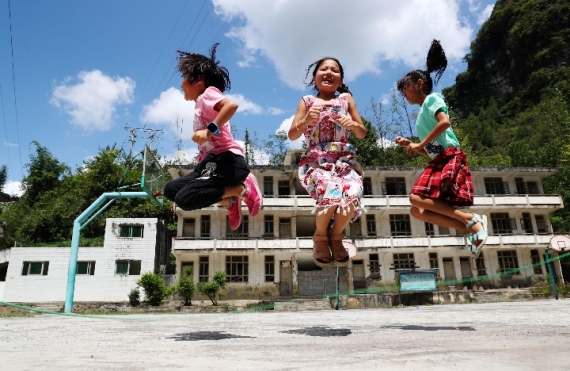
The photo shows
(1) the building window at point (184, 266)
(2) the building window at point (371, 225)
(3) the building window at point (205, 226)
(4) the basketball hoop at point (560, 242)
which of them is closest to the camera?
(4) the basketball hoop at point (560, 242)

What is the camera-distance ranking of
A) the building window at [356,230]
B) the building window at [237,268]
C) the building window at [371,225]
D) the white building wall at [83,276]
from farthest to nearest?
the building window at [371,225]
the building window at [356,230]
the building window at [237,268]
the white building wall at [83,276]

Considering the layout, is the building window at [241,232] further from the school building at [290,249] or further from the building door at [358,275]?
the building door at [358,275]

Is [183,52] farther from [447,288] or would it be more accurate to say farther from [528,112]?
[528,112]

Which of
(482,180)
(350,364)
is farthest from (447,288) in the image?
(350,364)

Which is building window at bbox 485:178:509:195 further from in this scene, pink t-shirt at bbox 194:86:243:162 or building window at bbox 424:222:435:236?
pink t-shirt at bbox 194:86:243:162

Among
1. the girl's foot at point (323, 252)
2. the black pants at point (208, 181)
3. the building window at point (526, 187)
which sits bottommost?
the girl's foot at point (323, 252)

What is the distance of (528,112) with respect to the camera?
172ft

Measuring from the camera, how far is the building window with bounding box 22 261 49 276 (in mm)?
25812

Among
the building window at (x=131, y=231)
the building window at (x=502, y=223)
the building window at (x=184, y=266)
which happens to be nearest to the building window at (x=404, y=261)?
the building window at (x=502, y=223)

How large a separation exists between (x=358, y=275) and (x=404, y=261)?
352 cm

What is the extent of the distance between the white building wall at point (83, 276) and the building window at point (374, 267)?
14.8m

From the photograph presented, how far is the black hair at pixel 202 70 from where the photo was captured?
414 cm

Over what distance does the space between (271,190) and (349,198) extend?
1002 inches

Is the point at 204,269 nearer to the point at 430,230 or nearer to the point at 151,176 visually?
the point at 151,176
